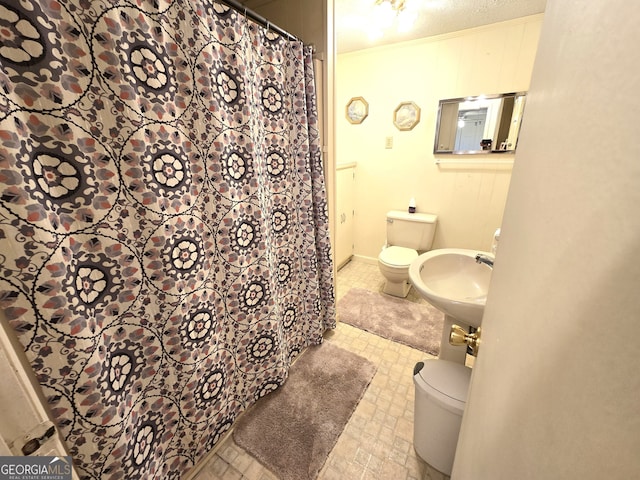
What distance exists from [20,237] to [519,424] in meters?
1.02

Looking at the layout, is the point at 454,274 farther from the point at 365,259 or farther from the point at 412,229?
the point at 365,259

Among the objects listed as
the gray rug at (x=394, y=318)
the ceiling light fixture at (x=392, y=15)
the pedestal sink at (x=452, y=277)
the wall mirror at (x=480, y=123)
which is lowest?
the gray rug at (x=394, y=318)

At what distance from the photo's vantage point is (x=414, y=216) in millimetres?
2361

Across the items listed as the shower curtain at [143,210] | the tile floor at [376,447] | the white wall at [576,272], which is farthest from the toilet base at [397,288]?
the white wall at [576,272]

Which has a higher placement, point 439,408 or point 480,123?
point 480,123

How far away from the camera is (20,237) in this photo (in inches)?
21.9

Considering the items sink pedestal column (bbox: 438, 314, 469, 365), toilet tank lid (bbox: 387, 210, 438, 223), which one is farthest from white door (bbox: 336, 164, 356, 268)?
sink pedestal column (bbox: 438, 314, 469, 365)

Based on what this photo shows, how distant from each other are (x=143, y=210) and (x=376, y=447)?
56.6 inches

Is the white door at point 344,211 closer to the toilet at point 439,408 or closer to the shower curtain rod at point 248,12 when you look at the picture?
the shower curtain rod at point 248,12

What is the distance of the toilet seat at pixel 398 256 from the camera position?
2104mm

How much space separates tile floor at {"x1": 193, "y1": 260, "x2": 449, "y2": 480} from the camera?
3.57ft

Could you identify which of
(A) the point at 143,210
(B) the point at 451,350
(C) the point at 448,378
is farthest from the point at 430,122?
(A) the point at 143,210

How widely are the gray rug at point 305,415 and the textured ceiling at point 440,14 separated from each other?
2.30m

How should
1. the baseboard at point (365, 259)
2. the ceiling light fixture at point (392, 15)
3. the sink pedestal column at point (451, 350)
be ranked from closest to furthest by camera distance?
the sink pedestal column at point (451, 350), the ceiling light fixture at point (392, 15), the baseboard at point (365, 259)
